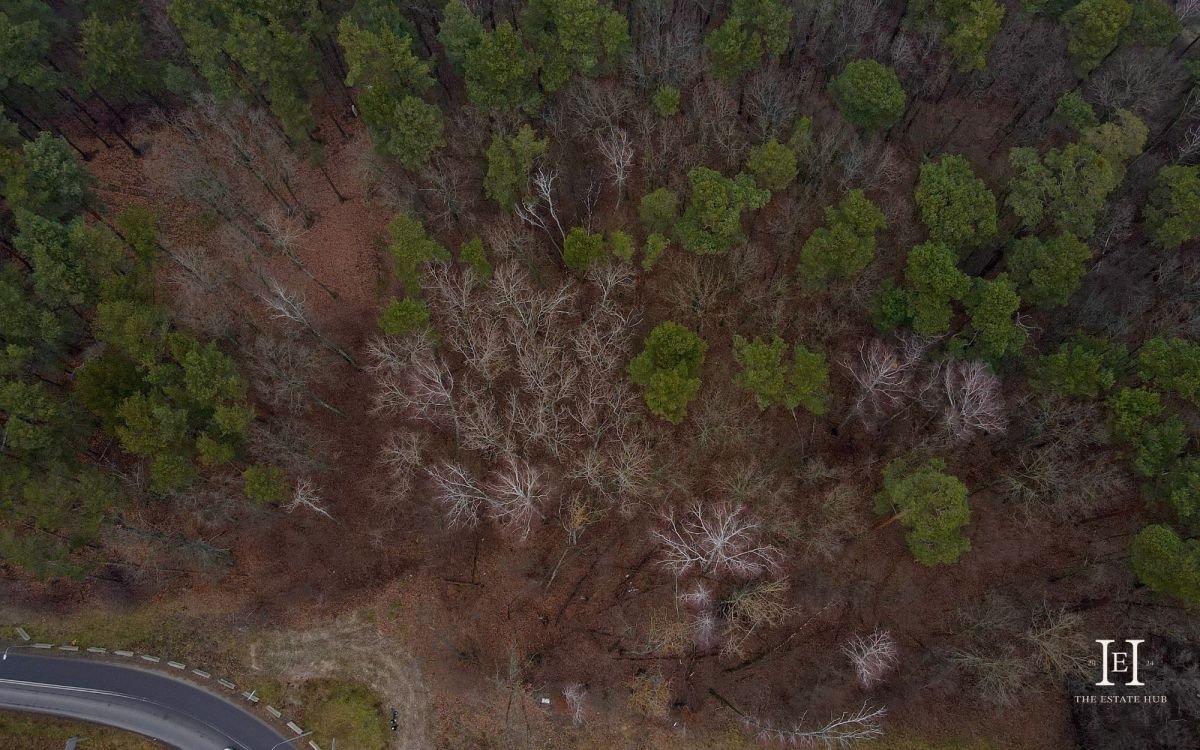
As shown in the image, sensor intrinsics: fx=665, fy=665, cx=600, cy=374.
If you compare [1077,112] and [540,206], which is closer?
[1077,112]

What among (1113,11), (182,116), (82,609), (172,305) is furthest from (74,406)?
(1113,11)

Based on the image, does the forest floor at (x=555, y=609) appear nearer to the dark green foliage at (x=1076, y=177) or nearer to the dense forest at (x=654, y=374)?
the dense forest at (x=654, y=374)

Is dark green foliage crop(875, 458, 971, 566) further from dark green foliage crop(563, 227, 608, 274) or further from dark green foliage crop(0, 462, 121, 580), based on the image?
dark green foliage crop(0, 462, 121, 580)

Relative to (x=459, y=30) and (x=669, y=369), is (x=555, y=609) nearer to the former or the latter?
(x=669, y=369)

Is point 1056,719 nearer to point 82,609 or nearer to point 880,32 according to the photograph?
point 880,32

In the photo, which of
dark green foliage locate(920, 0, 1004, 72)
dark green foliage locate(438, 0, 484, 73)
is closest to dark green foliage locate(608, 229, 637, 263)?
dark green foliage locate(438, 0, 484, 73)

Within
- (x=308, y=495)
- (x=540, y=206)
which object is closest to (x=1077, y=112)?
(x=540, y=206)
